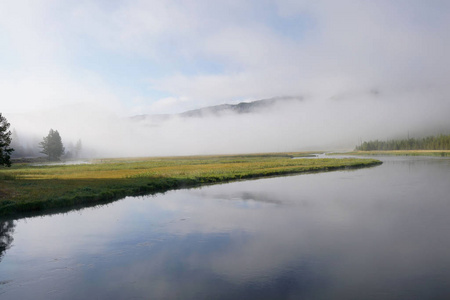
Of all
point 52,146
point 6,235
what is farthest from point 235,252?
point 52,146

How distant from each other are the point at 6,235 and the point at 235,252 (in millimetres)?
14376

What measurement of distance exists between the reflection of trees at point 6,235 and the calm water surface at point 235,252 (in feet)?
0.23

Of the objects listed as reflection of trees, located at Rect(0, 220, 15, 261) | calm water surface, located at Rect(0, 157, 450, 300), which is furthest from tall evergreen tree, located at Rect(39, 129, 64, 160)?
reflection of trees, located at Rect(0, 220, 15, 261)

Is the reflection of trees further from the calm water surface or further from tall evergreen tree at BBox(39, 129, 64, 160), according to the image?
tall evergreen tree at BBox(39, 129, 64, 160)

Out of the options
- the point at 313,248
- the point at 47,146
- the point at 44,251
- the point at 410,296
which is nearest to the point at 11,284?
the point at 44,251

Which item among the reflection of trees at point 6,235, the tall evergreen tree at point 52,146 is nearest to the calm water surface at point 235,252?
the reflection of trees at point 6,235

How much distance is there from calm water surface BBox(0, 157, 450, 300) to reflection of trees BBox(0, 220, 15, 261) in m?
0.07

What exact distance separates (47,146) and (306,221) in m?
125

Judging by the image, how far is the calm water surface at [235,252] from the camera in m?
10.7

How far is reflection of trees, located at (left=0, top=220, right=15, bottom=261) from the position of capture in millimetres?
16047

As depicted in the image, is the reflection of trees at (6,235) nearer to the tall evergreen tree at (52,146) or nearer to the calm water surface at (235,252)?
the calm water surface at (235,252)

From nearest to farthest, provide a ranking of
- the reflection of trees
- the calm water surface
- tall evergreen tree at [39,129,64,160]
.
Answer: the calm water surface, the reflection of trees, tall evergreen tree at [39,129,64,160]

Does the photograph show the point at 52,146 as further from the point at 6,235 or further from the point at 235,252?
the point at 235,252

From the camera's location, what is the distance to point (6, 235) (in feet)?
59.9
